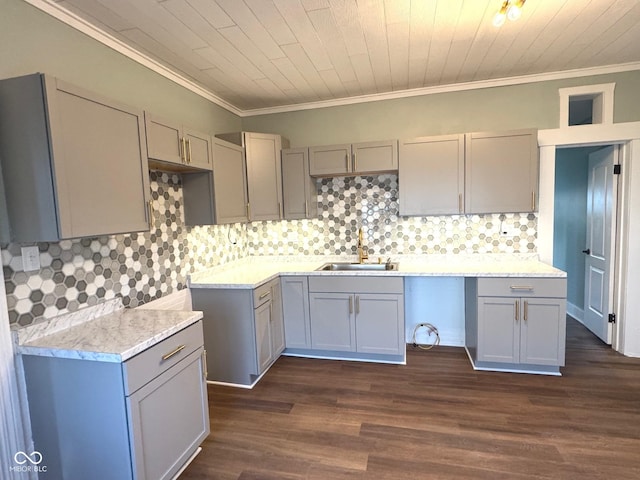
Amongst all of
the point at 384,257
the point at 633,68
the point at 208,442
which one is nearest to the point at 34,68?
the point at 208,442

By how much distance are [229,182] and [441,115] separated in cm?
211

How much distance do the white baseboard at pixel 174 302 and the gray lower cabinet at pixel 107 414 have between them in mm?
805

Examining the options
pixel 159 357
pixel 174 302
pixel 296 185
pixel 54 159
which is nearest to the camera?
pixel 54 159

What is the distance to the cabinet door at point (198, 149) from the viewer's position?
2.35 meters

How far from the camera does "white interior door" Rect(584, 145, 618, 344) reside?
10.3 ft

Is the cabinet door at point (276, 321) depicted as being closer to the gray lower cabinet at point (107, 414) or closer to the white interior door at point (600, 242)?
the gray lower cabinet at point (107, 414)

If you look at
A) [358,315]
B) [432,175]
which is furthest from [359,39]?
[358,315]

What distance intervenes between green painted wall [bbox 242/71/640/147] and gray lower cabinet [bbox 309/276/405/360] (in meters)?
1.51

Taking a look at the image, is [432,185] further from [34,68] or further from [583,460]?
[34,68]

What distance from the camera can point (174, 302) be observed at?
262cm

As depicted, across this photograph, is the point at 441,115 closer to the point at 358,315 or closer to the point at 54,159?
the point at 358,315

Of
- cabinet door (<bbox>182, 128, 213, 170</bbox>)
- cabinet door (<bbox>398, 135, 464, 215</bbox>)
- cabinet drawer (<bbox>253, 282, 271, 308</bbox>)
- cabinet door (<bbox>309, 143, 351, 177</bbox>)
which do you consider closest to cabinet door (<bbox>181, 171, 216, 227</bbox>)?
cabinet door (<bbox>182, 128, 213, 170</bbox>)

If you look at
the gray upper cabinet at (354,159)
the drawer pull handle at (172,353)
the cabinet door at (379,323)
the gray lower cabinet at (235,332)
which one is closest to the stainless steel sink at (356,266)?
the cabinet door at (379,323)

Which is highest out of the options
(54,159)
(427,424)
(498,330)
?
(54,159)
